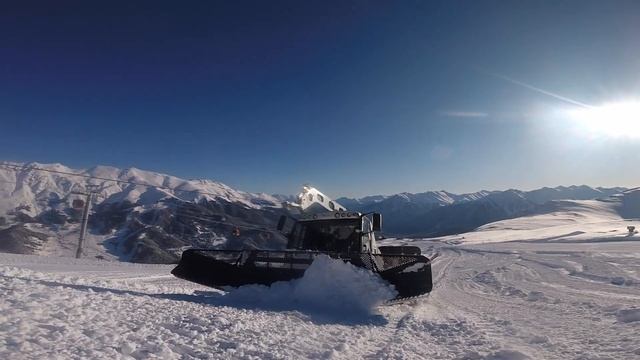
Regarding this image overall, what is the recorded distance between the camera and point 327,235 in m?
15.7

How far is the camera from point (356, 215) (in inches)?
602

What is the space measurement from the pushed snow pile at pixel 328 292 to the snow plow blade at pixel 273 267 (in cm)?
59

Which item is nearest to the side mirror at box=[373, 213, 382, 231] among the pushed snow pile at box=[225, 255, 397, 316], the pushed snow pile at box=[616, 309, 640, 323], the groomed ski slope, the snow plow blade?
the snow plow blade

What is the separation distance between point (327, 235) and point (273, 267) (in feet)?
11.3

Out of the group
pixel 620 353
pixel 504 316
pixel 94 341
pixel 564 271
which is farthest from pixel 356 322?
pixel 564 271

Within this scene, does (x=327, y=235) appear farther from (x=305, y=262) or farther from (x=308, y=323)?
(x=308, y=323)

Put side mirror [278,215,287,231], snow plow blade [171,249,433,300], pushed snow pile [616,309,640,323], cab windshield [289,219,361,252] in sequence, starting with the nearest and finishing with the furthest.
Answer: pushed snow pile [616,309,640,323] → snow plow blade [171,249,433,300] → cab windshield [289,219,361,252] → side mirror [278,215,287,231]

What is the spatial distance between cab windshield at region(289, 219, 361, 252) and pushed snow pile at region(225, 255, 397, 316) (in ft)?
11.2

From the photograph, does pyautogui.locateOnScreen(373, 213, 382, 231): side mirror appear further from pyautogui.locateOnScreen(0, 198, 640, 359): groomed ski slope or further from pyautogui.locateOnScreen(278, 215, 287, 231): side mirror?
pyautogui.locateOnScreen(278, 215, 287, 231): side mirror

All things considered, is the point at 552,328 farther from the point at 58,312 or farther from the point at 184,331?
the point at 58,312

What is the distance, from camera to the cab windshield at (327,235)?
15102 mm

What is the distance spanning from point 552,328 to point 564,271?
50.7 feet

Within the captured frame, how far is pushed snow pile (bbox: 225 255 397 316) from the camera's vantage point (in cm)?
1078

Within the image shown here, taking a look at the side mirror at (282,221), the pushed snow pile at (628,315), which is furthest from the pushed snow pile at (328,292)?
the pushed snow pile at (628,315)
